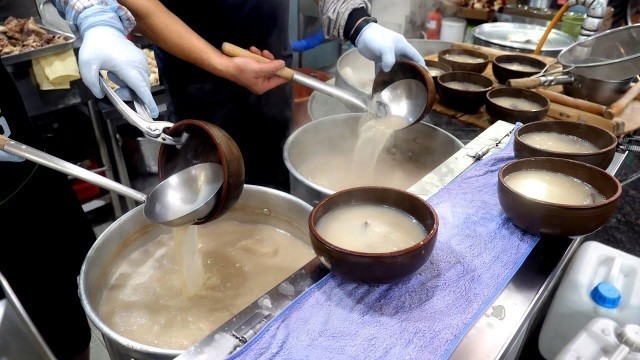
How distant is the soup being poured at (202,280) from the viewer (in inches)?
48.9

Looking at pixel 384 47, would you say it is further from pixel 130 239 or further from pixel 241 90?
pixel 130 239

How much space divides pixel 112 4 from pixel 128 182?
200 centimetres

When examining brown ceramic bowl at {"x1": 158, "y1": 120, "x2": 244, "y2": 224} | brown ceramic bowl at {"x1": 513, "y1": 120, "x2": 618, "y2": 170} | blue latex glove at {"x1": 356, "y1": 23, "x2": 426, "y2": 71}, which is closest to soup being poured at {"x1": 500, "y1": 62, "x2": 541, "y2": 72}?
blue latex glove at {"x1": 356, "y1": 23, "x2": 426, "y2": 71}

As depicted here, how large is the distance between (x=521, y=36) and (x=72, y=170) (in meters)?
3.55

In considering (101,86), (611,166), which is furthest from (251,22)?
(611,166)

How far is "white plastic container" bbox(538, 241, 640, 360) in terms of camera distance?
1.75 meters

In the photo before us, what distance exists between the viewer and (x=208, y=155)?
49.2 inches

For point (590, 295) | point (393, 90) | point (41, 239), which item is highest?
point (393, 90)

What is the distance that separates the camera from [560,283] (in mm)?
1870

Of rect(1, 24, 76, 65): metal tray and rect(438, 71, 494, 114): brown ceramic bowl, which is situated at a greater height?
rect(1, 24, 76, 65): metal tray

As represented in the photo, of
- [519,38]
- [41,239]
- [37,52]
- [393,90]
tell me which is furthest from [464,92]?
[37,52]

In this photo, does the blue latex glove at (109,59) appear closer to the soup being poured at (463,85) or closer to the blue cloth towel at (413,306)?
the blue cloth towel at (413,306)

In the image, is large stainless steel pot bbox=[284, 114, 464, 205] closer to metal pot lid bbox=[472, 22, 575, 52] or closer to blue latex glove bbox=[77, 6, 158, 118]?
blue latex glove bbox=[77, 6, 158, 118]

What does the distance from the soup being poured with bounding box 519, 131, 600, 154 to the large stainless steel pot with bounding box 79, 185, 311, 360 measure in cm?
79
